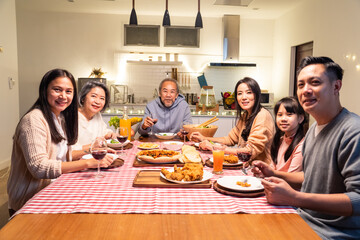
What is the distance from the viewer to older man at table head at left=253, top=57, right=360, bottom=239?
1.16 metres

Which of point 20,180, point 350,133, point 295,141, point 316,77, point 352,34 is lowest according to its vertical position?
point 20,180

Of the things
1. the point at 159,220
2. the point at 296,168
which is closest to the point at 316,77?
the point at 296,168

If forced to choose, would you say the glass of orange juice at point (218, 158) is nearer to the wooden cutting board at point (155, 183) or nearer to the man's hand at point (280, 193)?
the wooden cutting board at point (155, 183)

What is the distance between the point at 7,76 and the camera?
4.51 m

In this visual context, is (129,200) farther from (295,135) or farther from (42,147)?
(295,135)

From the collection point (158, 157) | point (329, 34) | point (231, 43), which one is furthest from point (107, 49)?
point (158, 157)

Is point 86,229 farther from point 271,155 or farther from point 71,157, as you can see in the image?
point 271,155

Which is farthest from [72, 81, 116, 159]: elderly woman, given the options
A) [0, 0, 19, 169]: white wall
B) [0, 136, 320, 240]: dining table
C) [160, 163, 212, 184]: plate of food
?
[0, 0, 19, 169]: white wall

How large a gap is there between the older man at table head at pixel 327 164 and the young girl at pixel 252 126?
2.16 feet

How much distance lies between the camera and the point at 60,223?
101 centimetres

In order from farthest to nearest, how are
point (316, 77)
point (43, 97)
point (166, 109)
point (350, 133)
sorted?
point (166, 109) < point (43, 97) < point (316, 77) < point (350, 133)

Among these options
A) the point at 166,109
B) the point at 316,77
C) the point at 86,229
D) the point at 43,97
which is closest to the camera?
the point at 86,229

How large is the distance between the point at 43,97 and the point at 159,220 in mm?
1181

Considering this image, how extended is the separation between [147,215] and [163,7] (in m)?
5.71
